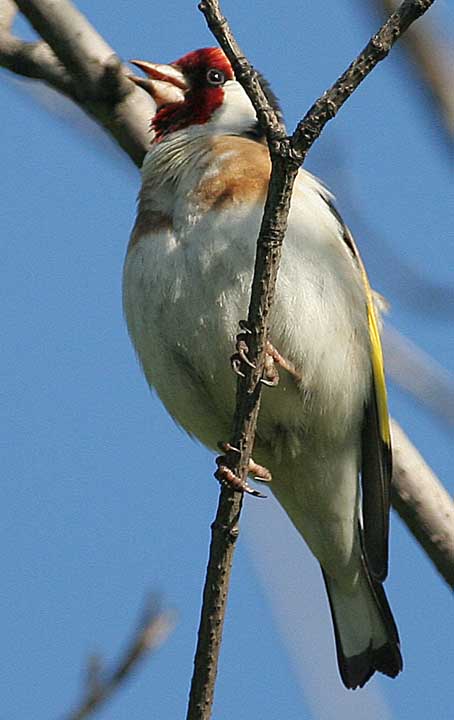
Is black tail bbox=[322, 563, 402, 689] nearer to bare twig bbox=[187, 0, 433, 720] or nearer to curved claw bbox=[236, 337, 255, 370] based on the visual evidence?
bare twig bbox=[187, 0, 433, 720]

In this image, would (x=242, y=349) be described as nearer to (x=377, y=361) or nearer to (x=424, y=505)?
(x=377, y=361)

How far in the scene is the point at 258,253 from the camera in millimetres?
3553

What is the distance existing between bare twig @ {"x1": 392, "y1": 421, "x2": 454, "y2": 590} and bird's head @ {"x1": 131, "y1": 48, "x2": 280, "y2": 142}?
58.5 inches

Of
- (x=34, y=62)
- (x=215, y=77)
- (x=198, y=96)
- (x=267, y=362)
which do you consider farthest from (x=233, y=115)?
(x=267, y=362)

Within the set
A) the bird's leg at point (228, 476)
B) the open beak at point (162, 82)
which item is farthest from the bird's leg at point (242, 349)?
the open beak at point (162, 82)

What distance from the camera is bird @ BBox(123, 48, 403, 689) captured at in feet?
14.6

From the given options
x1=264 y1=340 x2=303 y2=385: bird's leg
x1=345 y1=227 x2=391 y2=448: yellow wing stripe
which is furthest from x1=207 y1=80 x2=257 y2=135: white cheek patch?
x1=264 y1=340 x2=303 y2=385: bird's leg

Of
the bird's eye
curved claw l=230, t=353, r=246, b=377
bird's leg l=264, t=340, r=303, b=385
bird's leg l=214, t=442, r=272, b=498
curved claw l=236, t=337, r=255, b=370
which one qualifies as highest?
the bird's eye

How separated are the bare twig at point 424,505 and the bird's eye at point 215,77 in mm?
1739

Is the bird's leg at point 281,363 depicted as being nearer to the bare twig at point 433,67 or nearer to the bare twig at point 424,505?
the bare twig at point 424,505

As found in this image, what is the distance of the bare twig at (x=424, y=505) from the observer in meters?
4.95

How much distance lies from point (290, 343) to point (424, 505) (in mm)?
1025

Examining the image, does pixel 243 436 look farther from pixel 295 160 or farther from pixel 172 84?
pixel 172 84

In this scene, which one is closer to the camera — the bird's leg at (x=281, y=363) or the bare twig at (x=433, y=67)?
the bare twig at (x=433, y=67)
